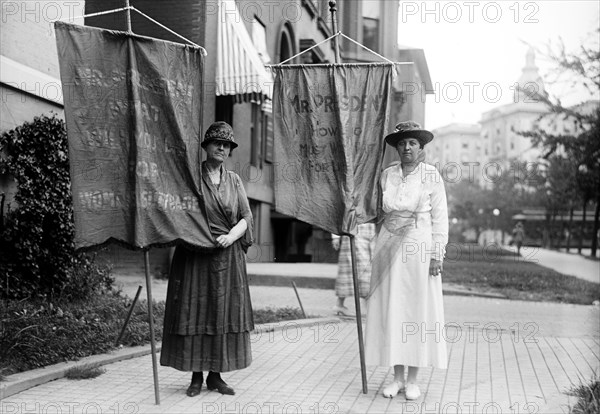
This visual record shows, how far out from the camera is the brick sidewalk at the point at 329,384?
539 cm

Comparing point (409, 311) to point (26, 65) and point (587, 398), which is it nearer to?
point (587, 398)

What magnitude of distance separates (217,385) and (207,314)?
65cm

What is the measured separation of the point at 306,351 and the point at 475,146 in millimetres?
109278

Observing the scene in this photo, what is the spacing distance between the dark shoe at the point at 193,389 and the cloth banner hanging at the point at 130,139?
45.2 inches

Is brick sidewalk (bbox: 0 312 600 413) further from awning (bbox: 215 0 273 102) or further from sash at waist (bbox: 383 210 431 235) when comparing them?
awning (bbox: 215 0 273 102)

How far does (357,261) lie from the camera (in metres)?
9.89

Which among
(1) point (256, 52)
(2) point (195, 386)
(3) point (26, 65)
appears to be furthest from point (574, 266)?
(2) point (195, 386)

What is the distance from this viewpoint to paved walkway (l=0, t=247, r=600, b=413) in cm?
540

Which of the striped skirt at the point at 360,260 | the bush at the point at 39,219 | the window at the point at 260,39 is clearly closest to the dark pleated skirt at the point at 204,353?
the bush at the point at 39,219

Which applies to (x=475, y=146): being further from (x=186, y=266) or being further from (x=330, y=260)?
(x=186, y=266)

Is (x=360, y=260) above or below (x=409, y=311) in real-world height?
below

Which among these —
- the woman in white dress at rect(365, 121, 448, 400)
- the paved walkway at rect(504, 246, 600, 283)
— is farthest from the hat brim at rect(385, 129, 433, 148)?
the paved walkway at rect(504, 246, 600, 283)

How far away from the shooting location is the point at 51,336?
6520 millimetres

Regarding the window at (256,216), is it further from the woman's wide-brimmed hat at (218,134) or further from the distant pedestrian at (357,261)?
the woman's wide-brimmed hat at (218,134)
